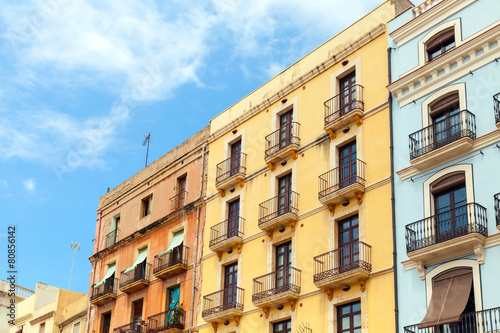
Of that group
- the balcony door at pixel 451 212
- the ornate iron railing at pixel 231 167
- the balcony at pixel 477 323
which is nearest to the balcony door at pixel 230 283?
the ornate iron railing at pixel 231 167

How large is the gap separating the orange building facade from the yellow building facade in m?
1.70

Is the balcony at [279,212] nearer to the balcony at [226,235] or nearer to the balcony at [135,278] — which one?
the balcony at [226,235]

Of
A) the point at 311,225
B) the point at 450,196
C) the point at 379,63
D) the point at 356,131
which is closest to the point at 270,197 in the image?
the point at 311,225

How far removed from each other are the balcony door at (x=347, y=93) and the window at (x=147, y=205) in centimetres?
1686

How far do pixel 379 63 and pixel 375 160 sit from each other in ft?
15.2

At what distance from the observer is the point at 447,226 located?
1073 inches

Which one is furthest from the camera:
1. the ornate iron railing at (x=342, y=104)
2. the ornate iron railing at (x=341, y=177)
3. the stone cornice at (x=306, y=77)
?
the stone cornice at (x=306, y=77)

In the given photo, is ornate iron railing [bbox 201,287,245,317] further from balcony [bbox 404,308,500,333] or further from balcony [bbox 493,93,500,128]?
balcony [bbox 493,93,500,128]

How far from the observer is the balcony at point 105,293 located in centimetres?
4575

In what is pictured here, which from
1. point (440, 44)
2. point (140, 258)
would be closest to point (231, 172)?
point (140, 258)

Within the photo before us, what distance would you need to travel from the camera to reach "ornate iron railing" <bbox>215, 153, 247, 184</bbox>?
129 feet

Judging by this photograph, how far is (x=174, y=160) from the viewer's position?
45.7 meters

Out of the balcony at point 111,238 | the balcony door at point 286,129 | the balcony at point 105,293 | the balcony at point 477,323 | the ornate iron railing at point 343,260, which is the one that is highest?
the balcony door at point 286,129

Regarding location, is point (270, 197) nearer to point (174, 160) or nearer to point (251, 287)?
point (251, 287)
